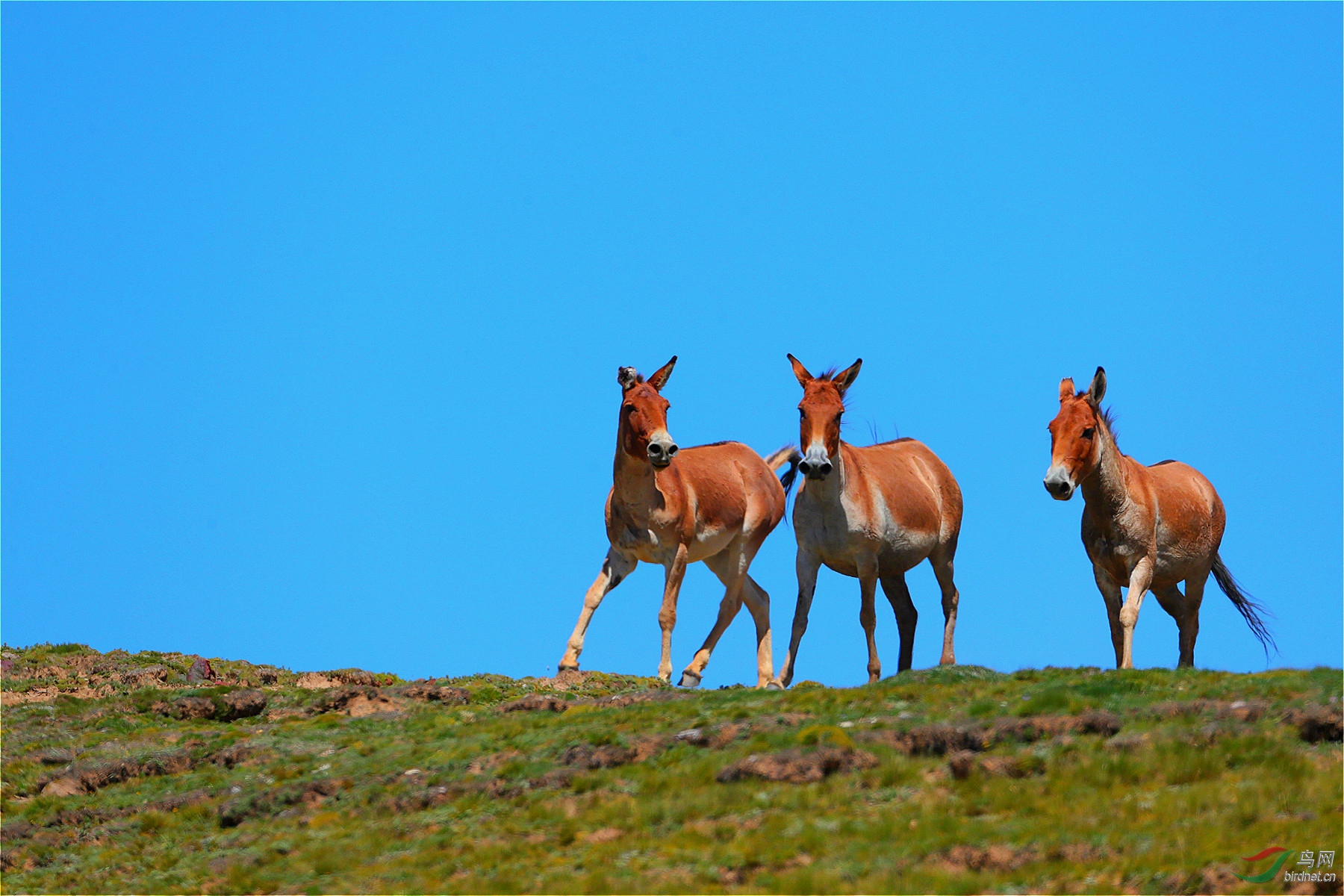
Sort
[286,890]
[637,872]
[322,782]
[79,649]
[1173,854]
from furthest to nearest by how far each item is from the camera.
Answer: [79,649] → [322,782] → [286,890] → [637,872] → [1173,854]

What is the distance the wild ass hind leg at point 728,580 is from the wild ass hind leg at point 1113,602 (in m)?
5.75

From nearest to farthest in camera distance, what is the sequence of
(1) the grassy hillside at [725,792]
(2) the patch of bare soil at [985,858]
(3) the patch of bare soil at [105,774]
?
(2) the patch of bare soil at [985,858] < (1) the grassy hillside at [725,792] < (3) the patch of bare soil at [105,774]

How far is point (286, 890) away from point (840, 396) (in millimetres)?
11568

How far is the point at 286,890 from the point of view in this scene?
12406 millimetres

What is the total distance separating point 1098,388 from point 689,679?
7.45m

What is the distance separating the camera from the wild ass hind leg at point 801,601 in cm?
2053

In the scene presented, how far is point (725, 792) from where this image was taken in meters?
12.9

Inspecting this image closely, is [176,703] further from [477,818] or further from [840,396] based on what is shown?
[840,396]

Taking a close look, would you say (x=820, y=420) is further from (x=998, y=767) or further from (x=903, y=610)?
(x=998, y=767)

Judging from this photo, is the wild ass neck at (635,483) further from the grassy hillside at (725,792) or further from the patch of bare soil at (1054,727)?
the patch of bare soil at (1054,727)

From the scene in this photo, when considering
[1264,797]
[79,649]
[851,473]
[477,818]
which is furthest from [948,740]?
[79,649]

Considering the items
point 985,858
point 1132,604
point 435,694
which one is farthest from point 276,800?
point 1132,604

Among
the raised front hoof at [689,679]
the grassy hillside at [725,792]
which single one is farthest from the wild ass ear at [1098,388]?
the raised front hoof at [689,679]

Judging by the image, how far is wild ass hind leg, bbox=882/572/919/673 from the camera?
23.2 metres
